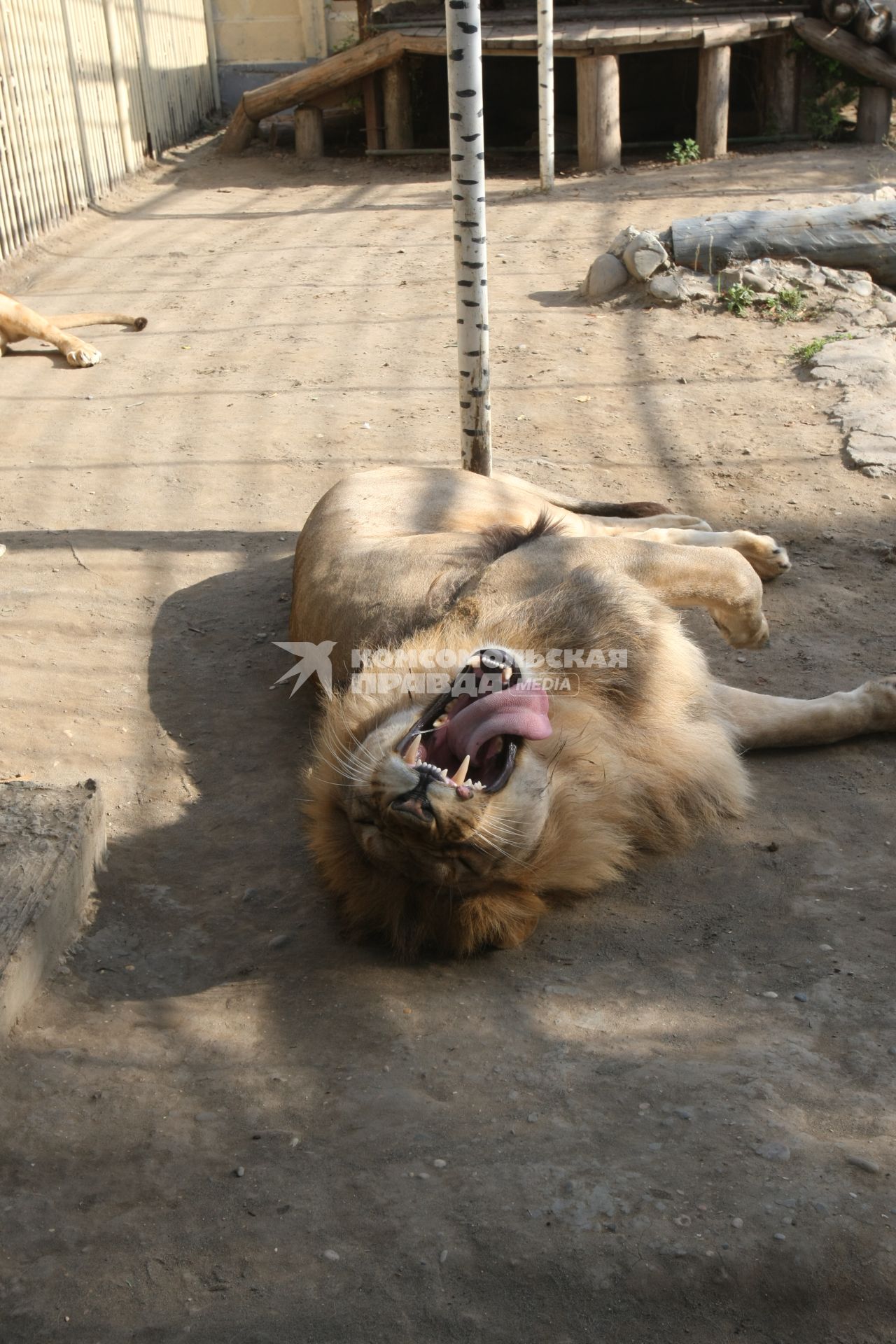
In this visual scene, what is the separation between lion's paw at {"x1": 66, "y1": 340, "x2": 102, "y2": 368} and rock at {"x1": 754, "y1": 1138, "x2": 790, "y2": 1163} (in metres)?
7.23

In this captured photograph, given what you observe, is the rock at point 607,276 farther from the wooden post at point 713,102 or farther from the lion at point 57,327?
the wooden post at point 713,102

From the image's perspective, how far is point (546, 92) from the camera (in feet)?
37.8

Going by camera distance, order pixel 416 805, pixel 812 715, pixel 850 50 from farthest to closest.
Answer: pixel 850 50 → pixel 812 715 → pixel 416 805

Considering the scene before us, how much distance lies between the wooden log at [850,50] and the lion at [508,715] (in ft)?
35.4

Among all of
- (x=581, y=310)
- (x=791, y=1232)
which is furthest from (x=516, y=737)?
(x=581, y=310)

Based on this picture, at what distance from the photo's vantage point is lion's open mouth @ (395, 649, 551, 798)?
124 inches

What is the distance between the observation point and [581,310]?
8.80 metres

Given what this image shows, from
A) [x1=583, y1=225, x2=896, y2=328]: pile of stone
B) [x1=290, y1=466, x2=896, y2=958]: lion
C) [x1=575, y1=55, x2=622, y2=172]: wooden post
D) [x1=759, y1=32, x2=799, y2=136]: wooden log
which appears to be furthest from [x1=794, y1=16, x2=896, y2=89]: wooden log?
[x1=290, y1=466, x2=896, y2=958]: lion

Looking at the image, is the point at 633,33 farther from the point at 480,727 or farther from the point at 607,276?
the point at 480,727

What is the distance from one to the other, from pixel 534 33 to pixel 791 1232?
43.6 feet

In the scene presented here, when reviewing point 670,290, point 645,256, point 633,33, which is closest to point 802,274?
point 670,290

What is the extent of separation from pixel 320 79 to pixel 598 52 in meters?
3.44

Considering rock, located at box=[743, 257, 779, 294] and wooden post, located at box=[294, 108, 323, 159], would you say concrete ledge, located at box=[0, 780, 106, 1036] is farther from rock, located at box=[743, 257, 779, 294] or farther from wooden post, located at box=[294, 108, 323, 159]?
wooden post, located at box=[294, 108, 323, 159]

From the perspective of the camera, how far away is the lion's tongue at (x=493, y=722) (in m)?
3.15
